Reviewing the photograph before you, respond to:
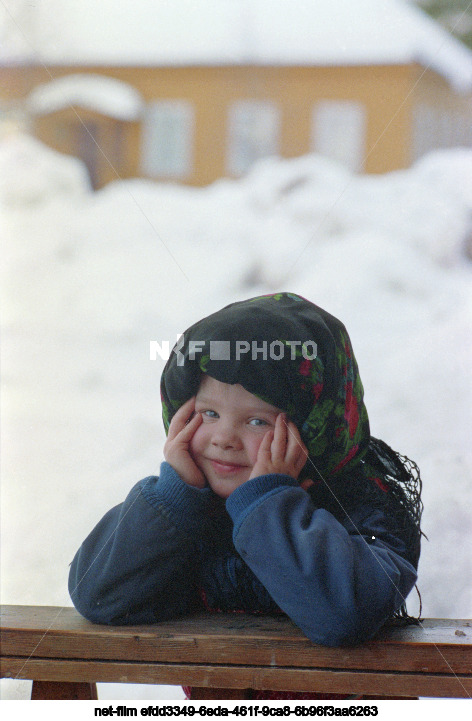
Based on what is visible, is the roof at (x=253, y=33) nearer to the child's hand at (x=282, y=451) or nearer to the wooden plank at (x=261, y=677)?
the child's hand at (x=282, y=451)

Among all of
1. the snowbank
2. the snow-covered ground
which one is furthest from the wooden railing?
the snowbank

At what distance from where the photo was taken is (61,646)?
2.86 feet

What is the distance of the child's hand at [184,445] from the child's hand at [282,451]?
7 centimetres

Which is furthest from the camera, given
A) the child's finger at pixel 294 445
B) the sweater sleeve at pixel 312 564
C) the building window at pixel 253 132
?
the building window at pixel 253 132

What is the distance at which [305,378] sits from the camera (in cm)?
90

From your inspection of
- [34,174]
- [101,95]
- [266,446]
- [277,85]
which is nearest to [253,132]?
[277,85]

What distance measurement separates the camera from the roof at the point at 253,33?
1.00 metres

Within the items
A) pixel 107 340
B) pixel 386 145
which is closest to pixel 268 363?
pixel 107 340

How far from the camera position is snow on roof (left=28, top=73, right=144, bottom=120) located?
103 cm

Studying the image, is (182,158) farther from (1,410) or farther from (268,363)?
(1,410)

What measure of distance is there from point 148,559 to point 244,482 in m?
0.15

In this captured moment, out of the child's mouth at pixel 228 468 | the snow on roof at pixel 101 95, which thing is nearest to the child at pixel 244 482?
the child's mouth at pixel 228 468

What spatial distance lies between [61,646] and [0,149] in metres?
0.69
